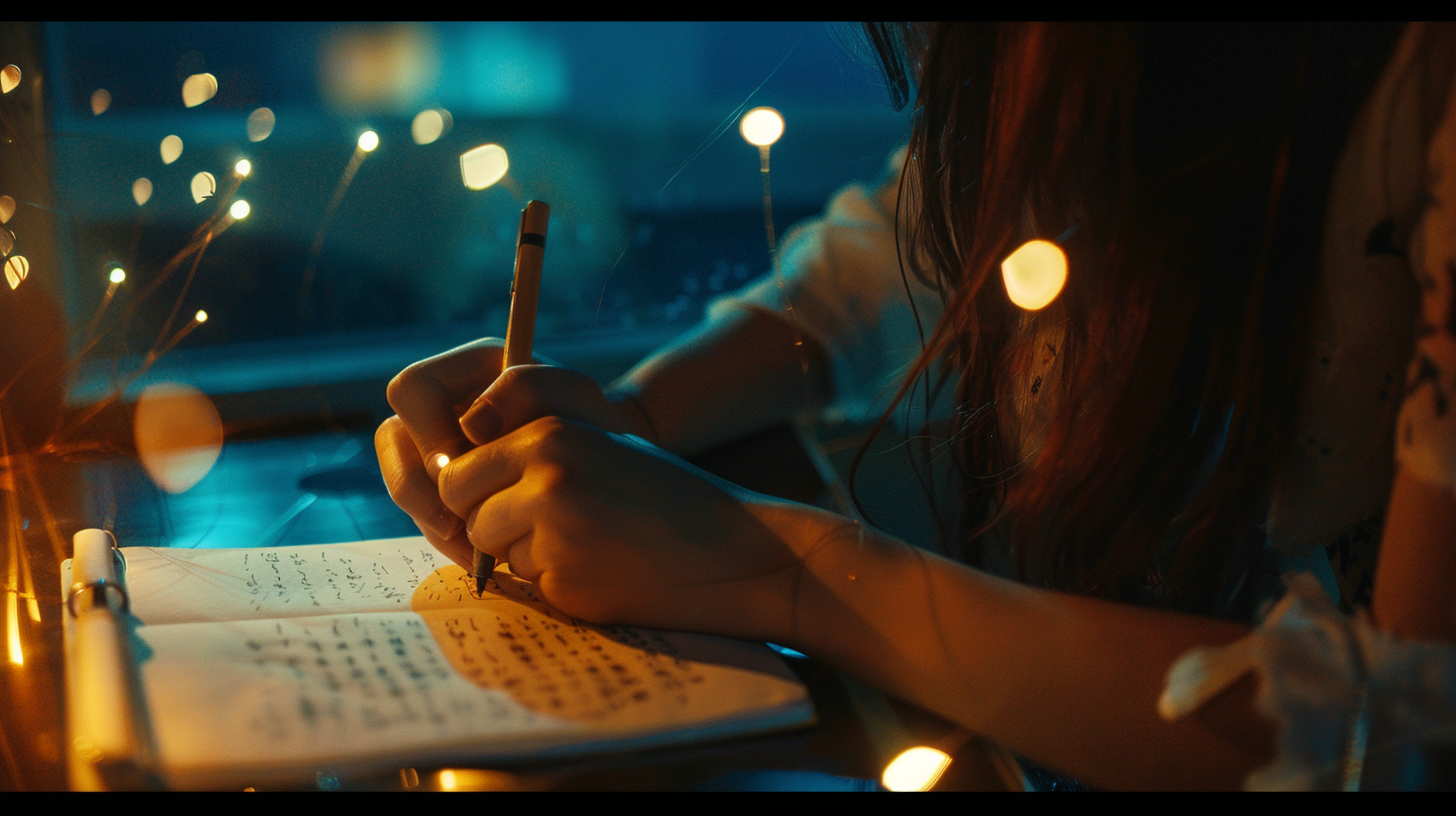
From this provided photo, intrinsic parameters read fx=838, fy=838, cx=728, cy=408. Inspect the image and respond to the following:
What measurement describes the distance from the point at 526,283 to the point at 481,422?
85 mm

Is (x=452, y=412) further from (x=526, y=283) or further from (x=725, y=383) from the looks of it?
(x=725, y=383)

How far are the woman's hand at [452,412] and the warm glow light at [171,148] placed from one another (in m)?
0.35

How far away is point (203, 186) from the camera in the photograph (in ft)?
2.07

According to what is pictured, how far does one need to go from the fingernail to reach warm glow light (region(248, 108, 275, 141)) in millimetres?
464

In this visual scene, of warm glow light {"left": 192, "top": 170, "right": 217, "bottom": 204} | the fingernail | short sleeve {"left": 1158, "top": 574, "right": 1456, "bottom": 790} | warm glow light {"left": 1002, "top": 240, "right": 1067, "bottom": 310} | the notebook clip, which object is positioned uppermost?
warm glow light {"left": 192, "top": 170, "right": 217, "bottom": 204}

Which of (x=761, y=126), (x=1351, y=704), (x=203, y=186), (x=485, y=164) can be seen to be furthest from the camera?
(x=485, y=164)

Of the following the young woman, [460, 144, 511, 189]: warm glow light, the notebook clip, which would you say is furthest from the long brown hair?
[460, 144, 511, 189]: warm glow light

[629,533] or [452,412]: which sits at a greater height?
[452,412]

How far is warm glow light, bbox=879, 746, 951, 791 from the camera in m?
0.28

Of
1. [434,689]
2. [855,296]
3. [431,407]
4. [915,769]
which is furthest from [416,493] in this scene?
[855,296]

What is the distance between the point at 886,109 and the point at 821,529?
0.22 metres

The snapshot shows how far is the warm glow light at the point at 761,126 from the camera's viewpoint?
48 cm

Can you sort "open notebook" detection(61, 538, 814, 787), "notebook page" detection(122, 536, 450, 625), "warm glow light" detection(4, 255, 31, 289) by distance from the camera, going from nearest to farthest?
"open notebook" detection(61, 538, 814, 787) → "notebook page" detection(122, 536, 450, 625) → "warm glow light" detection(4, 255, 31, 289)

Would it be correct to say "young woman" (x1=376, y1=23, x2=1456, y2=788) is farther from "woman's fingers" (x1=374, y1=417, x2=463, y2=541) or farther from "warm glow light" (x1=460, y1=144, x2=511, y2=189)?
"warm glow light" (x1=460, y1=144, x2=511, y2=189)
